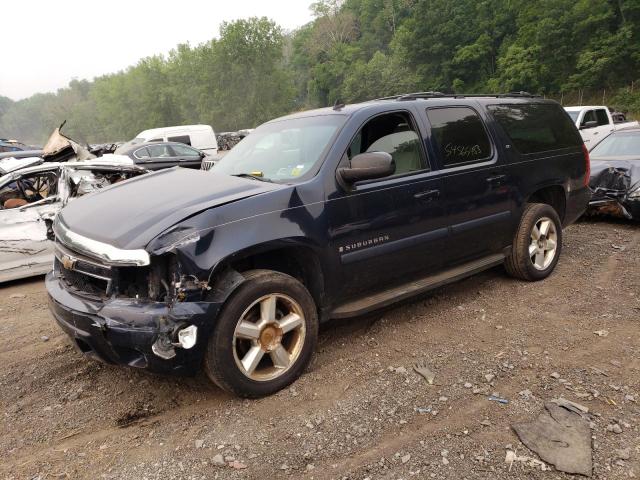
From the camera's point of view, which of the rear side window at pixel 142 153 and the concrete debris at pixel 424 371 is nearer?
the concrete debris at pixel 424 371

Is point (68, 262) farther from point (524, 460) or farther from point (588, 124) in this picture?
point (588, 124)

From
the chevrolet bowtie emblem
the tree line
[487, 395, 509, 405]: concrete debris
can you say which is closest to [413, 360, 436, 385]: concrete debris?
[487, 395, 509, 405]: concrete debris

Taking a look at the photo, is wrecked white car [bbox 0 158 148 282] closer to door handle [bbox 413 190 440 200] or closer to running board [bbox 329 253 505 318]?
running board [bbox 329 253 505 318]

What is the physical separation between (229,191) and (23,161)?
553cm

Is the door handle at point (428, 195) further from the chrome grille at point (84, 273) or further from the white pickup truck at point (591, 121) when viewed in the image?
the white pickup truck at point (591, 121)

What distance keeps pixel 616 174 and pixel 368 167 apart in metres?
5.57

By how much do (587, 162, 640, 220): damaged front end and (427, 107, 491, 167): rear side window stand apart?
3522 mm

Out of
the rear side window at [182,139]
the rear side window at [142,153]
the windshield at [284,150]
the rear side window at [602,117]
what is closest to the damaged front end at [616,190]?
the windshield at [284,150]

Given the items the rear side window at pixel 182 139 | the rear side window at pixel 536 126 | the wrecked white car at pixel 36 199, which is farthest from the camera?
the rear side window at pixel 182 139

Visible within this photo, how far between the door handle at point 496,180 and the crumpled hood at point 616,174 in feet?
12.1

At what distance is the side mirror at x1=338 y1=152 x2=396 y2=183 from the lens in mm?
3215

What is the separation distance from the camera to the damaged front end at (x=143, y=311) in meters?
2.60

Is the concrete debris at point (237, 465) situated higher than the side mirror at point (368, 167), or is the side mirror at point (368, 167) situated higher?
the side mirror at point (368, 167)

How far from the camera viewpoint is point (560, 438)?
2529 mm
